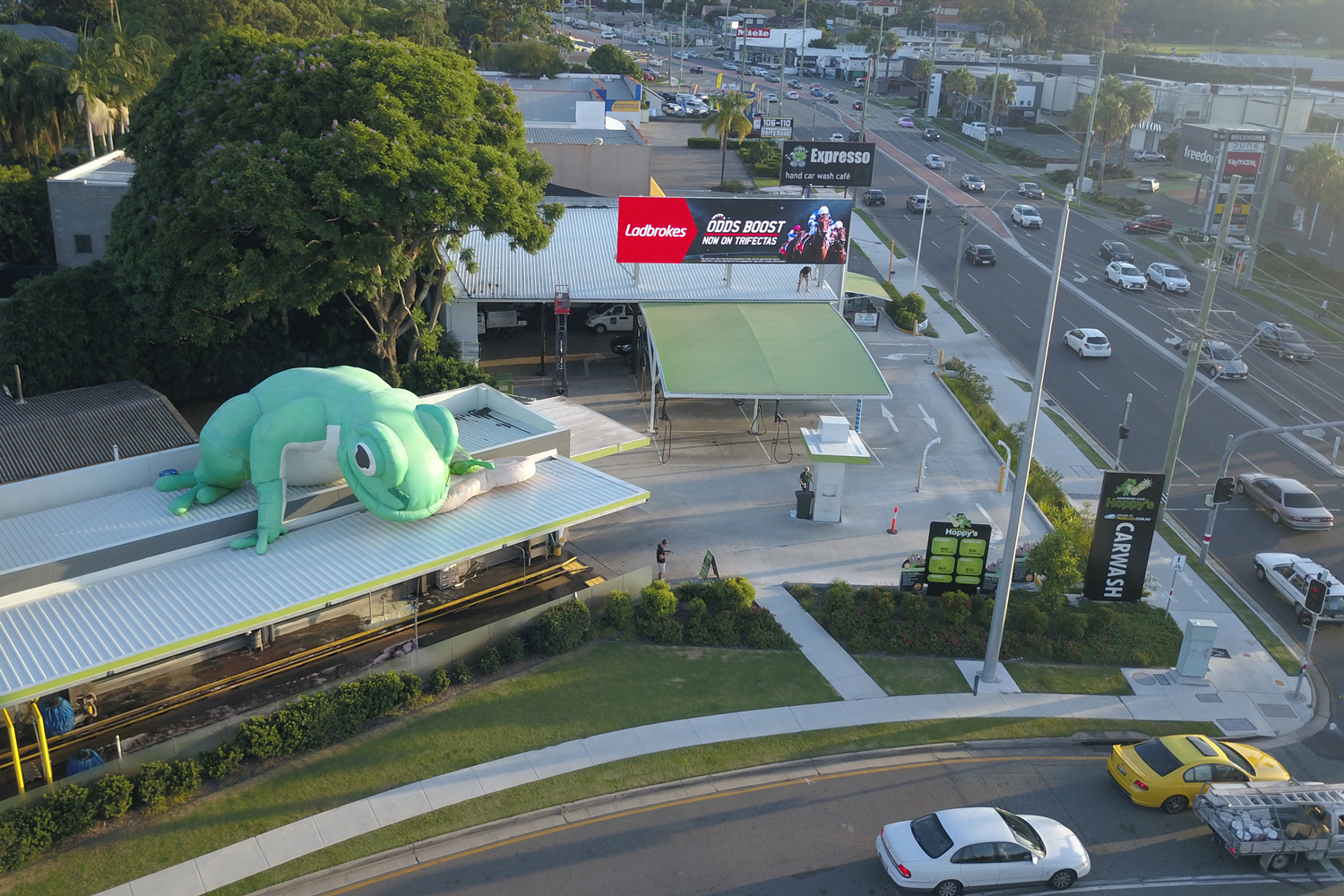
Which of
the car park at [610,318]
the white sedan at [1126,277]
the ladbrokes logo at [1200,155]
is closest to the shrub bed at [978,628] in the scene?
the car park at [610,318]

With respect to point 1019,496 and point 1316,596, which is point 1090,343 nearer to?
point 1316,596

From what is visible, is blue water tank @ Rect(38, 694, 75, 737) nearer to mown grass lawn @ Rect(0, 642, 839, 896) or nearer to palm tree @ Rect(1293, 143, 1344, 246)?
mown grass lawn @ Rect(0, 642, 839, 896)

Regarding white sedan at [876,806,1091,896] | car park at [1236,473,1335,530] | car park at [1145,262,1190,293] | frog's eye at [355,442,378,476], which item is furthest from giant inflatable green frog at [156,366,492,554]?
car park at [1145,262,1190,293]

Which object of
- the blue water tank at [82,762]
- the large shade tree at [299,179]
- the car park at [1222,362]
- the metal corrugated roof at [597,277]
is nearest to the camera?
the blue water tank at [82,762]

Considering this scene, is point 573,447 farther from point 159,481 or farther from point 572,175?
point 572,175

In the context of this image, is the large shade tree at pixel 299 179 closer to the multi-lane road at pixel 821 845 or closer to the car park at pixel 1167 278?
the multi-lane road at pixel 821 845

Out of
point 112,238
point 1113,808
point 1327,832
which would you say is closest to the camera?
point 1327,832

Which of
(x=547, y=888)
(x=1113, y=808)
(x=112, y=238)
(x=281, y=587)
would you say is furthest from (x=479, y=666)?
(x=112, y=238)
